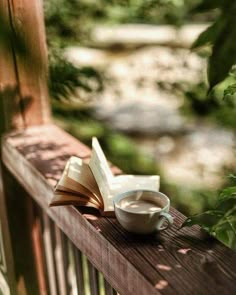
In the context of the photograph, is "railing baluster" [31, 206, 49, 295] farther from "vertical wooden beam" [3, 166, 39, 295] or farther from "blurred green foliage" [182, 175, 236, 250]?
"blurred green foliage" [182, 175, 236, 250]

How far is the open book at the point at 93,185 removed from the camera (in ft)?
4.28

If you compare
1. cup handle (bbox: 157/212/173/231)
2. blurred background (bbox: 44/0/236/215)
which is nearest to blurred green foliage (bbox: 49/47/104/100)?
blurred background (bbox: 44/0/236/215)

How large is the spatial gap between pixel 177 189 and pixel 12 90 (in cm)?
226

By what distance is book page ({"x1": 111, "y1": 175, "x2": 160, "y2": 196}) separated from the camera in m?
1.32

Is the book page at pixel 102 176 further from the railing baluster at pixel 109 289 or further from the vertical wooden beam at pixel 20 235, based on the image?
the vertical wooden beam at pixel 20 235

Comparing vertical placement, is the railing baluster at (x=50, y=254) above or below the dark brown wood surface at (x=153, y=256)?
below

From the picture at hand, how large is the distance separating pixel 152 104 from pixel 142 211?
A: 584 cm

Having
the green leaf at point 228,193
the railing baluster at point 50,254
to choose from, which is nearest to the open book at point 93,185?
the green leaf at point 228,193

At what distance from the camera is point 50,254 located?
6.31 feet

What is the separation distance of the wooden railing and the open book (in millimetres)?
37

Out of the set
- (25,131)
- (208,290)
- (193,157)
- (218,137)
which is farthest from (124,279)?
(218,137)

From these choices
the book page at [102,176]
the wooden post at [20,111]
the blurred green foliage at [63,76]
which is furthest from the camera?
the blurred green foliage at [63,76]

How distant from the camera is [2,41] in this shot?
33cm

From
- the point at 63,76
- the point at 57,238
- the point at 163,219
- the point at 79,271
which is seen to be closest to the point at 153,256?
the point at 163,219
